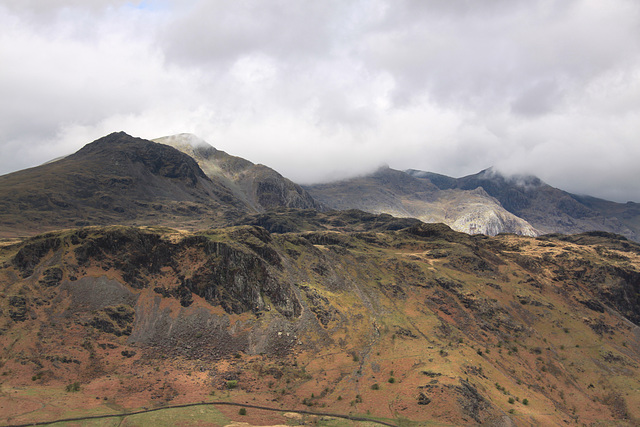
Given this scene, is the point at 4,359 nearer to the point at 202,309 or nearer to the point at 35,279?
the point at 35,279

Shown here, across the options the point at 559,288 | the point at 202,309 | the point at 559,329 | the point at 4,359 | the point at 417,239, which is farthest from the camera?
the point at 417,239

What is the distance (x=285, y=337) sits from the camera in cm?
9044

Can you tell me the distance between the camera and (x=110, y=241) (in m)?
95.2

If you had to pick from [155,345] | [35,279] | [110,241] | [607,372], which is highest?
[110,241]

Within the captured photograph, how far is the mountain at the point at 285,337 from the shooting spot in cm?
6644

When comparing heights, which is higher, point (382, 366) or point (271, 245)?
point (271, 245)

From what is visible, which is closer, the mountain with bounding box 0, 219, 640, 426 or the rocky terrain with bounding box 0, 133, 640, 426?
the rocky terrain with bounding box 0, 133, 640, 426

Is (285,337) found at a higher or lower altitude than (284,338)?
higher

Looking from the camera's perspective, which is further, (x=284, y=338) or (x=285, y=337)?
(x=285, y=337)

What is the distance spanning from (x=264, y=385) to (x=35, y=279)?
5859 centimetres

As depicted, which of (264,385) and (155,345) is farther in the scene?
(155,345)

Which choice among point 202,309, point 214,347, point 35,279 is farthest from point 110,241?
point 214,347

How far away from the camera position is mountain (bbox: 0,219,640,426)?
66.4 meters

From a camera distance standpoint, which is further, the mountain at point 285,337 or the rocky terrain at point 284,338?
the mountain at point 285,337
